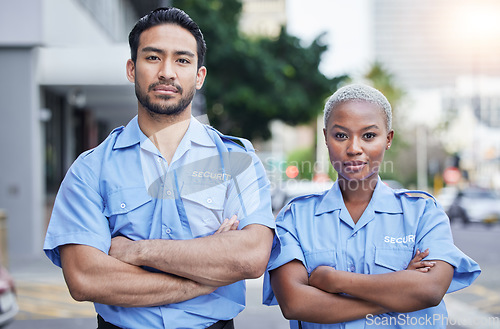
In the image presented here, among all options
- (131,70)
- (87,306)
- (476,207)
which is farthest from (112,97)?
(476,207)

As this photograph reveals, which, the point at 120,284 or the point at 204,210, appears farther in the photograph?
the point at 204,210

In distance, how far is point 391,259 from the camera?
8.16 ft

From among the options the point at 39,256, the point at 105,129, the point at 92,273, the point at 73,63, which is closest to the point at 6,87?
the point at 73,63

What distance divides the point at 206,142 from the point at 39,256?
10256 millimetres

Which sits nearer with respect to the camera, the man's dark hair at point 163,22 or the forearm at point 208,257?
the forearm at point 208,257

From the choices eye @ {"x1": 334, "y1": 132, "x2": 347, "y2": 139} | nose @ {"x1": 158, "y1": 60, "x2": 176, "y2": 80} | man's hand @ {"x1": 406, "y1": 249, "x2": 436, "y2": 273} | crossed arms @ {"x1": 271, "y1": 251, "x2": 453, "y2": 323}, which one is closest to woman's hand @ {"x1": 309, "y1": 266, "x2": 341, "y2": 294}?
crossed arms @ {"x1": 271, "y1": 251, "x2": 453, "y2": 323}

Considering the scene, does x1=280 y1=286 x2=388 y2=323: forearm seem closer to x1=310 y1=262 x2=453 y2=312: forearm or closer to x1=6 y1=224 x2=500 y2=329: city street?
x1=310 y1=262 x2=453 y2=312: forearm

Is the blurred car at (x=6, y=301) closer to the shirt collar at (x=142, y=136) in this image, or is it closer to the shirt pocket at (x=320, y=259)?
the shirt collar at (x=142, y=136)

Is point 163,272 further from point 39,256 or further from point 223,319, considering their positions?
point 39,256

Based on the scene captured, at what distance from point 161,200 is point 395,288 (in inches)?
40.4

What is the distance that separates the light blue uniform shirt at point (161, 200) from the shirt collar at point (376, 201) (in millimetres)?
281

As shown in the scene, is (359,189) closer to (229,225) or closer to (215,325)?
(229,225)

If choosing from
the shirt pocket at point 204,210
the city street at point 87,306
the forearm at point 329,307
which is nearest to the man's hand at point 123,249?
the shirt pocket at point 204,210

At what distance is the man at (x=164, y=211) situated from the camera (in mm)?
2348
